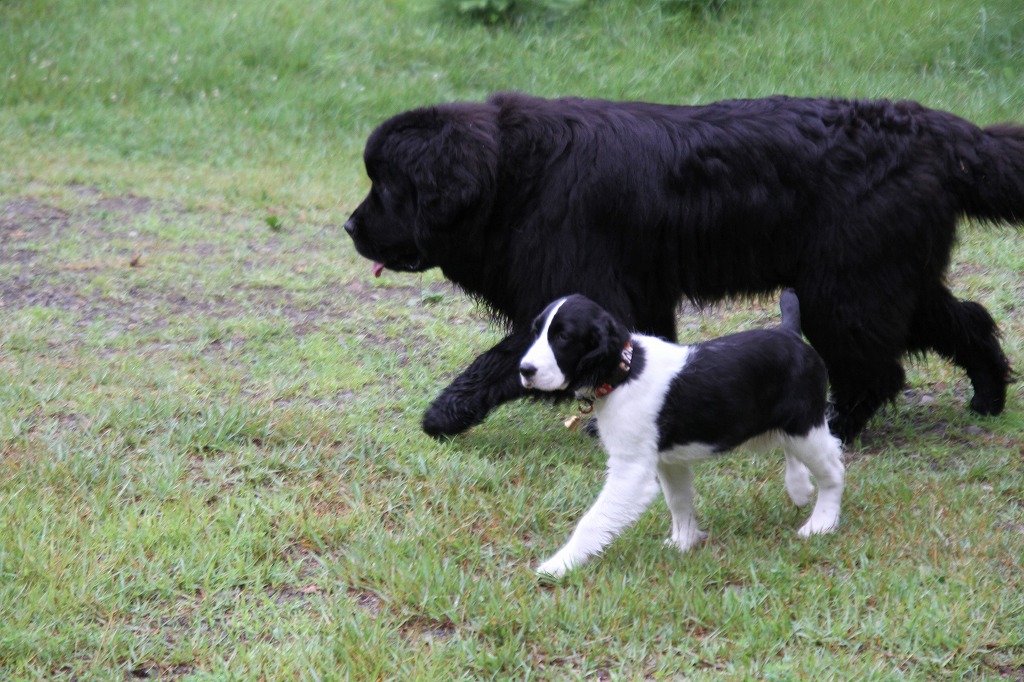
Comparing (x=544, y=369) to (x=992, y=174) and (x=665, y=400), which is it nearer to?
(x=665, y=400)

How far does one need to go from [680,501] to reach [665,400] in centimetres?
41

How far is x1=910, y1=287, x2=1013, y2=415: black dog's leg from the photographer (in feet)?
15.8

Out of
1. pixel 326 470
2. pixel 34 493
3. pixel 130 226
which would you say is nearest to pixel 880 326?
pixel 326 470

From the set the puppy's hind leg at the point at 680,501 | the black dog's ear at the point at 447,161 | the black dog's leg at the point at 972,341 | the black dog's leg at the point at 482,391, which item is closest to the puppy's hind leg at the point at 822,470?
the puppy's hind leg at the point at 680,501

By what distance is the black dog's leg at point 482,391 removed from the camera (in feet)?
14.5

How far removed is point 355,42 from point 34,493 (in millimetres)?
8025

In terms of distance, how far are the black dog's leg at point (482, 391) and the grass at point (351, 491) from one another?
0.39 feet

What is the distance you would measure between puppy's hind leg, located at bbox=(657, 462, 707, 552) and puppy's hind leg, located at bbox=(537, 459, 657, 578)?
0.60 feet

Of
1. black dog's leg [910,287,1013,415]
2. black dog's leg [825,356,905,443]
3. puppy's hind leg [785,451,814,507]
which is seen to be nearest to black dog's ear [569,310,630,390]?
puppy's hind leg [785,451,814,507]

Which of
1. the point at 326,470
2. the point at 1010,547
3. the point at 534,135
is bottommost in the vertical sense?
the point at 326,470

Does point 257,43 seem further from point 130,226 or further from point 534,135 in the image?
point 534,135

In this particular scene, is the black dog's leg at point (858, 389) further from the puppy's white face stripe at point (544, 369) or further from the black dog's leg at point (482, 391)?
the puppy's white face stripe at point (544, 369)

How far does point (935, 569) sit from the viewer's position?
340cm

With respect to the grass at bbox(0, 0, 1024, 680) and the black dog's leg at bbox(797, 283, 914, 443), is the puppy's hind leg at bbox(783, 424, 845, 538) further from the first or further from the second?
the black dog's leg at bbox(797, 283, 914, 443)
